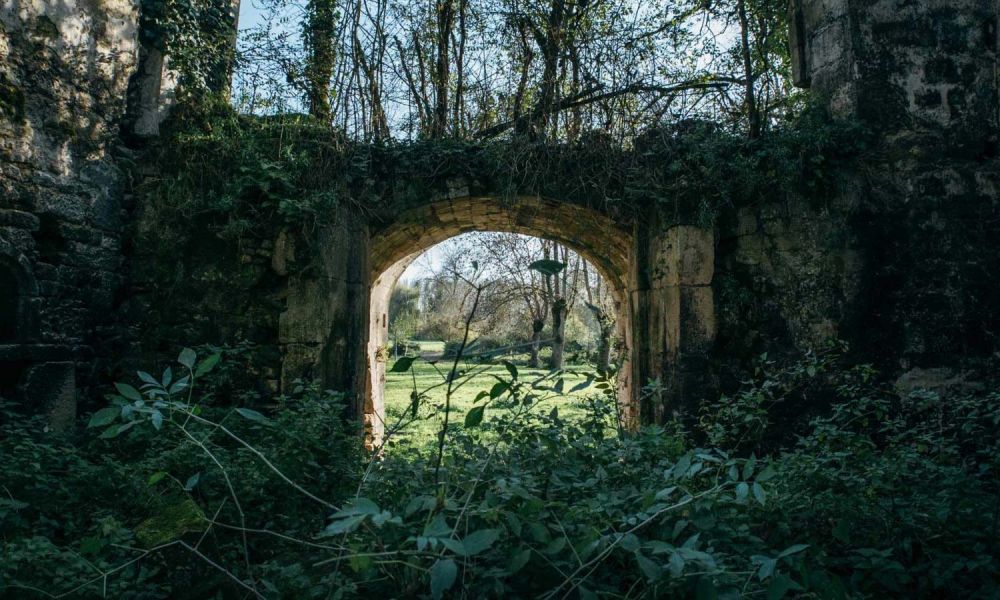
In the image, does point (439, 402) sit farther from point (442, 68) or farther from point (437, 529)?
point (437, 529)

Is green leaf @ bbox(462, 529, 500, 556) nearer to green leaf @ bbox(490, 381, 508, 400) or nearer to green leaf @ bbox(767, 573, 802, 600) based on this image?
green leaf @ bbox(490, 381, 508, 400)

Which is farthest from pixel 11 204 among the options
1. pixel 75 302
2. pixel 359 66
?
pixel 359 66

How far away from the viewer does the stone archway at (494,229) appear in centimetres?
606

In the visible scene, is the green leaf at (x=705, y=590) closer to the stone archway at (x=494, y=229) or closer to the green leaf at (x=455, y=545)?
the green leaf at (x=455, y=545)

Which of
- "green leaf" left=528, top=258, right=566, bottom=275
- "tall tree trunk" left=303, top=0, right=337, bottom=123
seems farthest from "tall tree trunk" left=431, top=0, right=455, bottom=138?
"green leaf" left=528, top=258, right=566, bottom=275

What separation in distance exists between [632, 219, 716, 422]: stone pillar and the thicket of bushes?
1541 millimetres

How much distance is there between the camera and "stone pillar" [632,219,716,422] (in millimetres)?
5355

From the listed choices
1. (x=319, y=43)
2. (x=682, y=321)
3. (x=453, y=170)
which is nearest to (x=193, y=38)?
(x=319, y=43)

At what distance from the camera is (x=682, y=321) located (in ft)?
17.8

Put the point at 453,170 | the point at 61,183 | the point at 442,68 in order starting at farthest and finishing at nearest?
the point at 442,68 < the point at 453,170 < the point at 61,183

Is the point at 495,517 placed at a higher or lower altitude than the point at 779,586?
higher

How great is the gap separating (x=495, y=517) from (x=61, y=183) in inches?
203

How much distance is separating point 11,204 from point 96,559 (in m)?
3.48

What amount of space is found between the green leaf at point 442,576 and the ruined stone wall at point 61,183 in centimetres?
485
